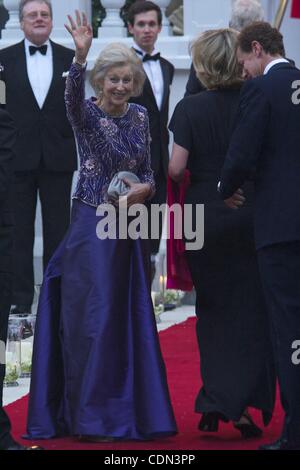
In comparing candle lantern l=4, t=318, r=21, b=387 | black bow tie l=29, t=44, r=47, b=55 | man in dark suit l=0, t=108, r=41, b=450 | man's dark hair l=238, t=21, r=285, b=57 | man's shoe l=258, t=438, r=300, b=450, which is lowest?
candle lantern l=4, t=318, r=21, b=387

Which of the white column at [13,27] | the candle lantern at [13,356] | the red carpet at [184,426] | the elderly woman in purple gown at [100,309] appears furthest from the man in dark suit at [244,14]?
the white column at [13,27]

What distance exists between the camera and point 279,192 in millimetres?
6957

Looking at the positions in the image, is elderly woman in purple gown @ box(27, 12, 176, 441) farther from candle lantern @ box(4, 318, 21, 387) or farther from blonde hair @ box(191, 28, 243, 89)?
candle lantern @ box(4, 318, 21, 387)

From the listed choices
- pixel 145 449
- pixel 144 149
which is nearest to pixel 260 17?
pixel 144 149

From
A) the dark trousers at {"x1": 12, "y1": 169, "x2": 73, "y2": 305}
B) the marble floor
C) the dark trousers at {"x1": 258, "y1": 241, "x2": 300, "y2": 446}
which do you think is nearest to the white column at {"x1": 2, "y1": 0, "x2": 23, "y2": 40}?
the dark trousers at {"x1": 12, "y1": 169, "x2": 73, "y2": 305}

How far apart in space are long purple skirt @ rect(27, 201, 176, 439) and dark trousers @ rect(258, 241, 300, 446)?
73 cm

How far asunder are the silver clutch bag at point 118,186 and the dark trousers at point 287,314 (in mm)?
965

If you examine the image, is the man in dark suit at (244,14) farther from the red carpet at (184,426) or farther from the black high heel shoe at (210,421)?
the black high heel shoe at (210,421)

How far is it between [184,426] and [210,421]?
0.20 meters

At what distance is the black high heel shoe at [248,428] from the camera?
759 centimetres

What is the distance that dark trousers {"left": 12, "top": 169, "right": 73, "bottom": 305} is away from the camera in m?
11.7

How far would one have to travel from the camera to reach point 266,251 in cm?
699

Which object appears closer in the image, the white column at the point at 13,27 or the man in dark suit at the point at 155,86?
the man in dark suit at the point at 155,86

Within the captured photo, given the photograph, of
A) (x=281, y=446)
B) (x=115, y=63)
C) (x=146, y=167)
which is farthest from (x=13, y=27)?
(x=281, y=446)
